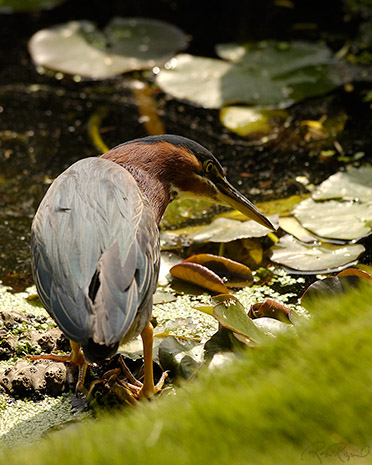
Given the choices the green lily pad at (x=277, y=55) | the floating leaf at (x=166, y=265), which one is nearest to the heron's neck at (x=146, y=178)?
the floating leaf at (x=166, y=265)

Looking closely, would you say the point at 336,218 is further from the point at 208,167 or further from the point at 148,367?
the point at 148,367

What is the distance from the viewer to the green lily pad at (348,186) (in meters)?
3.70

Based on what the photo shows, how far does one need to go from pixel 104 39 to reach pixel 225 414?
449cm

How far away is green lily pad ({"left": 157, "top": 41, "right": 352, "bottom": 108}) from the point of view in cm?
491

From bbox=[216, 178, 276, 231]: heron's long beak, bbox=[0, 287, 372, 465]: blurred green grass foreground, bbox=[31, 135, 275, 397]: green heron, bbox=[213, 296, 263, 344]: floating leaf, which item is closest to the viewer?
bbox=[0, 287, 372, 465]: blurred green grass foreground

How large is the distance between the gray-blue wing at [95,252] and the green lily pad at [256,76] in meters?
2.21

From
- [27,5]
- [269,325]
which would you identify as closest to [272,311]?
[269,325]

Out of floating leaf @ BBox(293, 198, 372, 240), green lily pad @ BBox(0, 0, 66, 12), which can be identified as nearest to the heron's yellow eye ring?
floating leaf @ BBox(293, 198, 372, 240)

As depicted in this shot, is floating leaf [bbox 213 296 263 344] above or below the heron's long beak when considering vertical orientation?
above

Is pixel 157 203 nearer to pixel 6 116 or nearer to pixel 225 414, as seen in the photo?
pixel 225 414

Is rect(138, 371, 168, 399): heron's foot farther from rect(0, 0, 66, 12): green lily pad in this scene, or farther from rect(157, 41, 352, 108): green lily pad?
rect(0, 0, 66, 12): green lily pad

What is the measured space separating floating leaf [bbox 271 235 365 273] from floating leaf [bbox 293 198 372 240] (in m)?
0.07

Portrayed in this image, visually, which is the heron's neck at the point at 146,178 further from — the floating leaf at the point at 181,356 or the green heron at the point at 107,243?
the floating leaf at the point at 181,356

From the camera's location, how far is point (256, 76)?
509 cm
